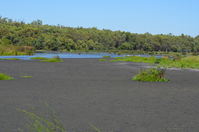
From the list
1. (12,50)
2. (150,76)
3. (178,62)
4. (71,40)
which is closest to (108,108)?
(150,76)

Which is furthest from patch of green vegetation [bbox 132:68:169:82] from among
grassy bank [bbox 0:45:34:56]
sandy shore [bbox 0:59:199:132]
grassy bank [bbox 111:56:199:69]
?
grassy bank [bbox 0:45:34:56]

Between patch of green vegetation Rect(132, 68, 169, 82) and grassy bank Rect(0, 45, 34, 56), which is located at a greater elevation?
patch of green vegetation Rect(132, 68, 169, 82)

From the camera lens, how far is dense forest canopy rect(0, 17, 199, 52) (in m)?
129

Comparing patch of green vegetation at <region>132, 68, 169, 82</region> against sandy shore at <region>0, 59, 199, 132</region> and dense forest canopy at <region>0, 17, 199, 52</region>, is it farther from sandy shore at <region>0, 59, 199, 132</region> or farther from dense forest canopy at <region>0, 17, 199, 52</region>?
dense forest canopy at <region>0, 17, 199, 52</region>

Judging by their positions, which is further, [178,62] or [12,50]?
[12,50]

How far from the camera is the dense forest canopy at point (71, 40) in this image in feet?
424

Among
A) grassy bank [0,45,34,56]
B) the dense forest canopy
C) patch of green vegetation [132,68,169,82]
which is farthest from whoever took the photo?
the dense forest canopy

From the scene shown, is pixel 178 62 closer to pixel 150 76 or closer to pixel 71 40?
pixel 150 76

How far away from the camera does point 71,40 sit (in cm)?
14012

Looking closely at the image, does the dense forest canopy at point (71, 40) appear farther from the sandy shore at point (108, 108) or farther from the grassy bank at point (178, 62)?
the sandy shore at point (108, 108)

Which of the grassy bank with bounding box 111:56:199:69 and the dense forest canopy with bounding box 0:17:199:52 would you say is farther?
the dense forest canopy with bounding box 0:17:199:52

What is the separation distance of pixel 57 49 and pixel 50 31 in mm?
24762

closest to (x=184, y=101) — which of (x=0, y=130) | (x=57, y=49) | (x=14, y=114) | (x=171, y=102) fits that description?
(x=171, y=102)

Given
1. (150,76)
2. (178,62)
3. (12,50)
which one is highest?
(150,76)
